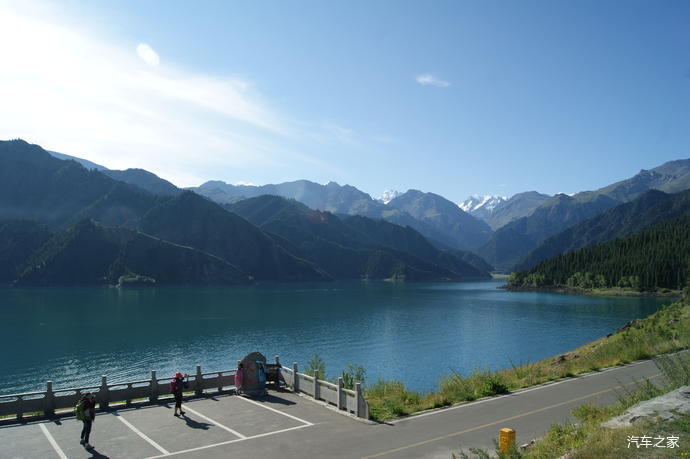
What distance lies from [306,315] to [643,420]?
394ft

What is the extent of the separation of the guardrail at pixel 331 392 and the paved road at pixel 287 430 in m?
0.62

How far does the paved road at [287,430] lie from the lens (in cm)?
1853

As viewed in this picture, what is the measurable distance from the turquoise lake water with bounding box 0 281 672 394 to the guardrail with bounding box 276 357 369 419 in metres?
30.1

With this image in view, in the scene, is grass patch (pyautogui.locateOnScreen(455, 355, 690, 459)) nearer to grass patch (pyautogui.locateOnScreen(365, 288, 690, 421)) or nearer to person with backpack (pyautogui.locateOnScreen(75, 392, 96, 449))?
grass patch (pyautogui.locateOnScreen(365, 288, 690, 421))

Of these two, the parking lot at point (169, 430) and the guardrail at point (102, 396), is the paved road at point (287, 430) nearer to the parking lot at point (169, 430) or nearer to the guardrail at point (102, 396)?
the parking lot at point (169, 430)

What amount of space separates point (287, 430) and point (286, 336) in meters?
75.9

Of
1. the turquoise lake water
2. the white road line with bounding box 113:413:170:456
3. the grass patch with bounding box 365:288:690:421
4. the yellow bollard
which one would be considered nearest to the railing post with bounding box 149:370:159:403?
the white road line with bounding box 113:413:170:456

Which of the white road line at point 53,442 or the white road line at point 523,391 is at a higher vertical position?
the white road line at point 523,391

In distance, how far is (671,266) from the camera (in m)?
184

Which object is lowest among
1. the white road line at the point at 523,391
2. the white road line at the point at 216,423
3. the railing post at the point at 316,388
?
the white road line at the point at 216,423

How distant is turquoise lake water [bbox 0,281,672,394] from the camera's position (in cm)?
6800

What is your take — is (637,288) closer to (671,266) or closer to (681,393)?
(671,266)

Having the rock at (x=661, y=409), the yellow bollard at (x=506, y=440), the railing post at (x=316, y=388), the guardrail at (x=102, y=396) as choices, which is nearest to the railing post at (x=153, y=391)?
the guardrail at (x=102, y=396)

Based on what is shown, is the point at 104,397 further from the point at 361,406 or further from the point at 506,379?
the point at 506,379
